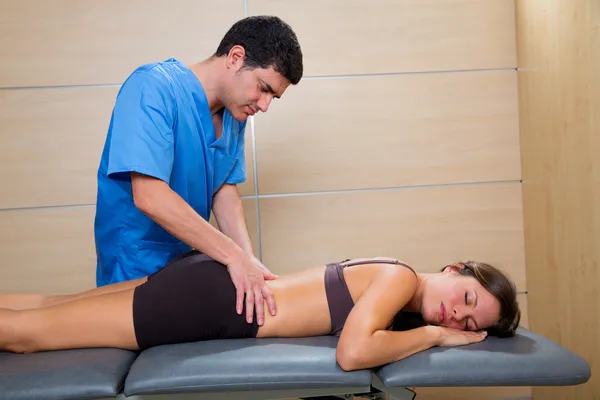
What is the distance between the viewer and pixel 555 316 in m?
2.53

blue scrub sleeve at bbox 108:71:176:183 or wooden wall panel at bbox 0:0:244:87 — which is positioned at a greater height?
wooden wall panel at bbox 0:0:244:87

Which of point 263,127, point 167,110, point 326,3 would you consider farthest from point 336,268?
point 326,3

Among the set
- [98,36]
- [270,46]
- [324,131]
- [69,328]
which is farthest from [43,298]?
[324,131]

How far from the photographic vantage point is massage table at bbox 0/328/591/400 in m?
1.49

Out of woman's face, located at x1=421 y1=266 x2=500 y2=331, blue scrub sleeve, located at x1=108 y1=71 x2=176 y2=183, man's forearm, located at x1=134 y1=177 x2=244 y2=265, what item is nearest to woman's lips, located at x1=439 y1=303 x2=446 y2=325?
woman's face, located at x1=421 y1=266 x2=500 y2=331

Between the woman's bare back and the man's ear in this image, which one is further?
the man's ear

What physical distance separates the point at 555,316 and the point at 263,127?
137cm

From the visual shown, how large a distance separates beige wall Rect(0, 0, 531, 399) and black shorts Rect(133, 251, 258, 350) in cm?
95

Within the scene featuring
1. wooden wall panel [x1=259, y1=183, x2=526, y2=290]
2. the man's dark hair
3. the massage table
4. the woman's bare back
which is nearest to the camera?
the massage table

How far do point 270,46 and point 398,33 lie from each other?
103cm

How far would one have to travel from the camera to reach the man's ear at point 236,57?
1975 mm

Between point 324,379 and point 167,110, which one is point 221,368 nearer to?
point 324,379

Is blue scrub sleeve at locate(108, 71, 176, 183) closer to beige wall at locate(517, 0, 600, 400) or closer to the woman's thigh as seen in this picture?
the woman's thigh

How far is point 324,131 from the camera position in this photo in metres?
2.79
